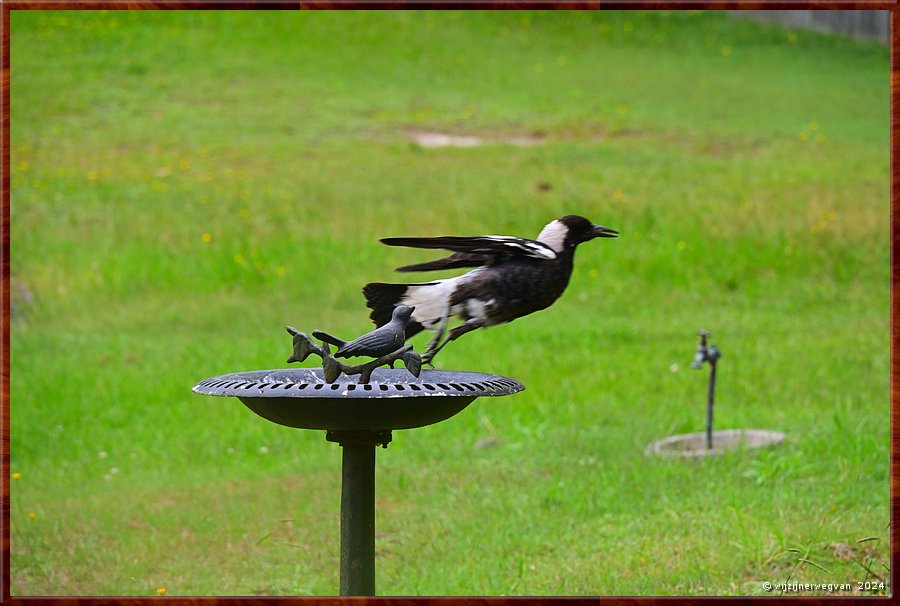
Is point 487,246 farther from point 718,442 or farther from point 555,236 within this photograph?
point 718,442

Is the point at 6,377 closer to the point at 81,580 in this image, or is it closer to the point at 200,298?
the point at 81,580

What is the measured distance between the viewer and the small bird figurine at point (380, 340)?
2.92 metres

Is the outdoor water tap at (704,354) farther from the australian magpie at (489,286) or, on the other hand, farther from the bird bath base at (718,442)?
the australian magpie at (489,286)

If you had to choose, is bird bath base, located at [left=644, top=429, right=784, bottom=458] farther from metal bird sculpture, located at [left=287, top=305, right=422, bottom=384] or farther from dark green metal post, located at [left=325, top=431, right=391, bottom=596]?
metal bird sculpture, located at [left=287, top=305, right=422, bottom=384]

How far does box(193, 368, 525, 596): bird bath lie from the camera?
2.89m

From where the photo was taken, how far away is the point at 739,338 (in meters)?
8.41

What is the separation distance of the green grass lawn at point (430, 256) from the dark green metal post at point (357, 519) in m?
1.26

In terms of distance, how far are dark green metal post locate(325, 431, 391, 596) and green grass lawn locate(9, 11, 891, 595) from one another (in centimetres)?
126

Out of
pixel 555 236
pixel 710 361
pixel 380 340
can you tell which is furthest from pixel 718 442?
pixel 380 340

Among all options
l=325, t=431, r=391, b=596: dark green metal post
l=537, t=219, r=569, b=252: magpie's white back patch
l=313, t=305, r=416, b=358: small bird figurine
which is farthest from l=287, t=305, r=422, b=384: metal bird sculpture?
l=537, t=219, r=569, b=252: magpie's white back patch

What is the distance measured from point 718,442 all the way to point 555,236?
3457mm

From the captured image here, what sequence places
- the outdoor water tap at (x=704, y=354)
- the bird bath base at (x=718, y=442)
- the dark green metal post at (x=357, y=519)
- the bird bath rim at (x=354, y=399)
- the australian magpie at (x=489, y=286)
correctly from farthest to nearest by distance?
the bird bath base at (x=718, y=442), the outdoor water tap at (x=704, y=354), the dark green metal post at (x=357, y=519), the australian magpie at (x=489, y=286), the bird bath rim at (x=354, y=399)

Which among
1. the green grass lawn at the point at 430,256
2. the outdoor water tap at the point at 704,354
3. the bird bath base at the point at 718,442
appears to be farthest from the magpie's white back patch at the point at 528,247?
the bird bath base at the point at 718,442

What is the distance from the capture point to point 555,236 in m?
3.14
